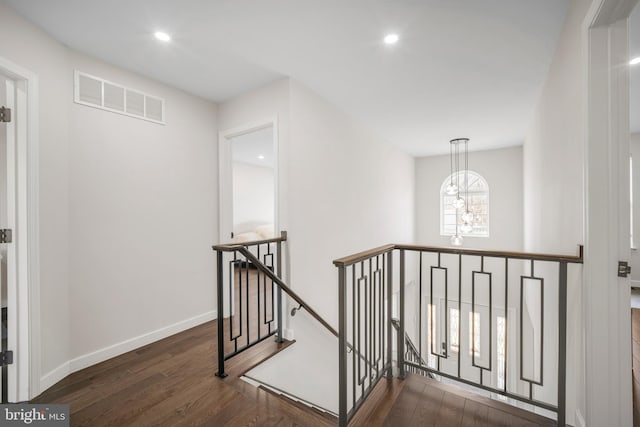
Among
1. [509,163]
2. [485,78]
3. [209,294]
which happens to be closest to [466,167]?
[509,163]

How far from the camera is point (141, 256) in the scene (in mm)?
2645

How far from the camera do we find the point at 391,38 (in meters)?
2.11

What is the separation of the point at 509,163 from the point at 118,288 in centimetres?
681

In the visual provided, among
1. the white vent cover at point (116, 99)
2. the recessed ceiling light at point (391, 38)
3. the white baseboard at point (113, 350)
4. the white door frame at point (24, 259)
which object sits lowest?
the white baseboard at point (113, 350)

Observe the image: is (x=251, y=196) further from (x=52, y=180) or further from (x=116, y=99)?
(x=52, y=180)

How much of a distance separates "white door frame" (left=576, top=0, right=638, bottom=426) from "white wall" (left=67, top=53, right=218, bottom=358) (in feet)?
10.6

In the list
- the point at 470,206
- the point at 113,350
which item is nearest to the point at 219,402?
the point at 113,350

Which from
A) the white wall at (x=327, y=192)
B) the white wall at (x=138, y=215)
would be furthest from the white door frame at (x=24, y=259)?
the white wall at (x=327, y=192)

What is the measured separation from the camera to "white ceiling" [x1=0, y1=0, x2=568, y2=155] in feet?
5.95

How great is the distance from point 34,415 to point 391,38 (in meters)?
3.59

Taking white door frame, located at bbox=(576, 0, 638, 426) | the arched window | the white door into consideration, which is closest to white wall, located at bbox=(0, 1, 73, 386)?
the white door

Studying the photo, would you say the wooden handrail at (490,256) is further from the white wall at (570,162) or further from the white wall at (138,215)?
the white wall at (138,215)

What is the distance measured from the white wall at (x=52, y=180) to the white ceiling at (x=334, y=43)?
17 centimetres

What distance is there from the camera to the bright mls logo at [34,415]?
A: 5.49 ft
